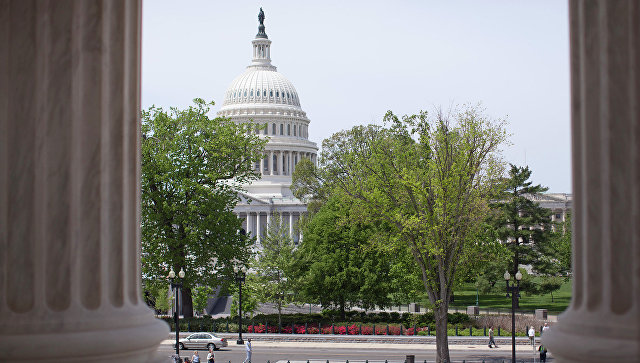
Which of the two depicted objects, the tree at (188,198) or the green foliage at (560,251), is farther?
the green foliage at (560,251)

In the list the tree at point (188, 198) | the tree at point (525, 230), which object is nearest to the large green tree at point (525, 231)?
the tree at point (525, 230)

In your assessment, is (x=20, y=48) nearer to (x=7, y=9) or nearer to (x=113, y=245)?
(x=7, y=9)

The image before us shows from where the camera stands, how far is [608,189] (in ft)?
20.2

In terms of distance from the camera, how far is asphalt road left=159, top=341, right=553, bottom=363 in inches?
1515

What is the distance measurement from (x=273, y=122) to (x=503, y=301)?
101 meters

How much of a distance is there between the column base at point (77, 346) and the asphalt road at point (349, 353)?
99.6 feet

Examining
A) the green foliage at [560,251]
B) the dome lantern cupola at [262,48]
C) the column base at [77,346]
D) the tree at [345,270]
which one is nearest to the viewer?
the column base at [77,346]

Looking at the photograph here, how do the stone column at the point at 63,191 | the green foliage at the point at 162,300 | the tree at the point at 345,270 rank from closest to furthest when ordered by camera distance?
the stone column at the point at 63,191 → the tree at the point at 345,270 → the green foliage at the point at 162,300

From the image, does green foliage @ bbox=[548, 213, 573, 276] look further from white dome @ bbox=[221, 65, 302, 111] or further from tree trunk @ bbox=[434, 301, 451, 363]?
white dome @ bbox=[221, 65, 302, 111]

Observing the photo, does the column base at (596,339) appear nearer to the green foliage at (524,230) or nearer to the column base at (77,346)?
the column base at (77,346)

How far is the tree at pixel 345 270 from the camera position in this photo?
51122 mm

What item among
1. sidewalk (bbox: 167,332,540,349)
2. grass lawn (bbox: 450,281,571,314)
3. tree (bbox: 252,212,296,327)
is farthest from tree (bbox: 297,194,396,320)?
grass lawn (bbox: 450,281,571,314)

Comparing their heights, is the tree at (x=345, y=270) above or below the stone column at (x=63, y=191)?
below

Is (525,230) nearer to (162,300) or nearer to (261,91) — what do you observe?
(162,300)
